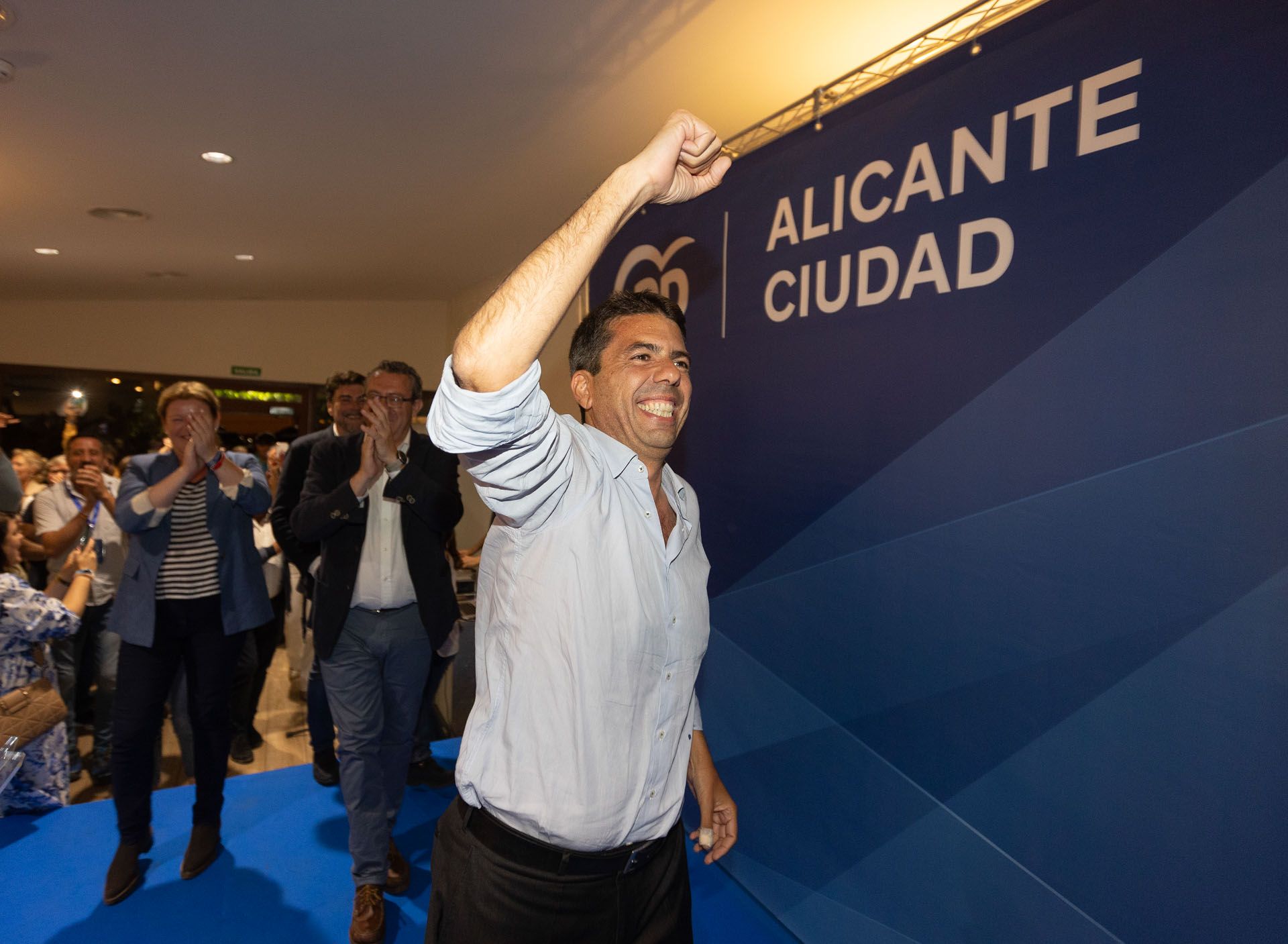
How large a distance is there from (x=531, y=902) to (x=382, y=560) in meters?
1.69

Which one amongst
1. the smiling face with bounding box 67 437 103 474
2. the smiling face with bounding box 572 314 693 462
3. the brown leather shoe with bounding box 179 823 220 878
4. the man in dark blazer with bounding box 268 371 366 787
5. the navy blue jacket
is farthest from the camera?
the smiling face with bounding box 67 437 103 474

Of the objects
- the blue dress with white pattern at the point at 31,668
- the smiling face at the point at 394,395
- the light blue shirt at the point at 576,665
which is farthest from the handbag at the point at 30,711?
the light blue shirt at the point at 576,665

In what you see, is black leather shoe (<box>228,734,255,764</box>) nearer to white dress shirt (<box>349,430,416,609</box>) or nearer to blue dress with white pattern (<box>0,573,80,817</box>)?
blue dress with white pattern (<box>0,573,80,817</box>)

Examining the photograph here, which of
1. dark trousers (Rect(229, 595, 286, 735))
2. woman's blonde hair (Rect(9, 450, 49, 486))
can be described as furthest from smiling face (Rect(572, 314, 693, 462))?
woman's blonde hair (Rect(9, 450, 49, 486))

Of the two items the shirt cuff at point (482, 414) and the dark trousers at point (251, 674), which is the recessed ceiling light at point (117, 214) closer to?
the dark trousers at point (251, 674)

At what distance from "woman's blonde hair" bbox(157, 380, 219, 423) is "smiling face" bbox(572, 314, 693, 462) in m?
1.93

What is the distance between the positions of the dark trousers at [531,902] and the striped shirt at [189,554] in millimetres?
1747

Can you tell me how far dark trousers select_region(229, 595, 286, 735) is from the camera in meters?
3.77

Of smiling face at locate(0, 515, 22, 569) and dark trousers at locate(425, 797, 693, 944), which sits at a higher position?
smiling face at locate(0, 515, 22, 569)

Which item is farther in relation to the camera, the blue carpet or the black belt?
the blue carpet

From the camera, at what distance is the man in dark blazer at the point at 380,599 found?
263cm

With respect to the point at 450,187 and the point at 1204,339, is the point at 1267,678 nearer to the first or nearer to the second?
the point at 1204,339

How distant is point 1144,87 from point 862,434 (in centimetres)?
103

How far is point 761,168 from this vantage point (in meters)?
2.73
